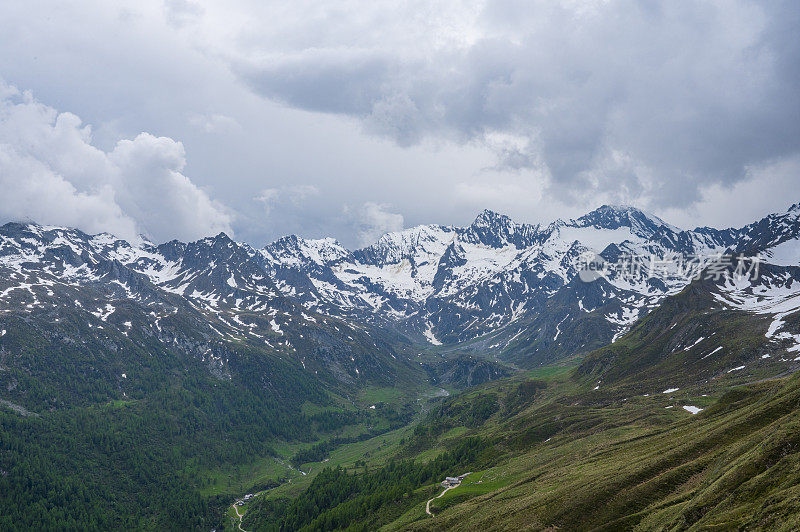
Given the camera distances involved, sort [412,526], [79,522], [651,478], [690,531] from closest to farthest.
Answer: [690,531] → [651,478] → [412,526] → [79,522]

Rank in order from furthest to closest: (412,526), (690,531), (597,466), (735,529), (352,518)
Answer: (352,518) → (412,526) → (597,466) → (690,531) → (735,529)

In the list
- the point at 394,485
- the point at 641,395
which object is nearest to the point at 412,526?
the point at 394,485

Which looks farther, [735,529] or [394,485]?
[394,485]

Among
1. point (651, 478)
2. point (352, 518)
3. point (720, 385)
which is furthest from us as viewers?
point (720, 385)

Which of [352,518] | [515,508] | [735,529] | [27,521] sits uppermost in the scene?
[27,521]

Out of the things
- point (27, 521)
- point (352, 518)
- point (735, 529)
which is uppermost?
point (27, 521)

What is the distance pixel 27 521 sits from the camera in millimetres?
186375

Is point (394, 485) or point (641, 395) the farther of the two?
point (641, 395)

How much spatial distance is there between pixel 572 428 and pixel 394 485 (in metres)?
67.3

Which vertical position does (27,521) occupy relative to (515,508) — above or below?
above

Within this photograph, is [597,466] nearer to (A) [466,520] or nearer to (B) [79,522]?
(A) [466,520]

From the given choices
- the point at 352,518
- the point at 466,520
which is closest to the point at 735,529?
the point at 466,520

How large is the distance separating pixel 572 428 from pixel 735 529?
416 ft

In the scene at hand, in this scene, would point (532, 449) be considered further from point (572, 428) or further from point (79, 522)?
point (79, 522)
